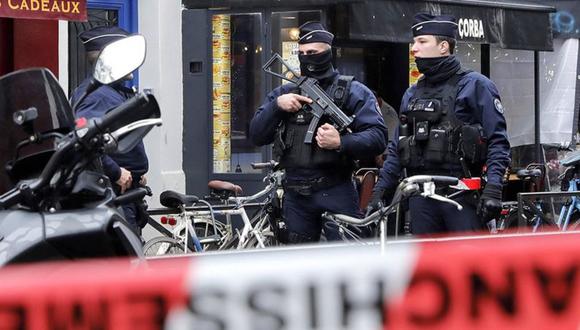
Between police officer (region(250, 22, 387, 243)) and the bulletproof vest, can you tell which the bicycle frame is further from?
the bulletproof vest

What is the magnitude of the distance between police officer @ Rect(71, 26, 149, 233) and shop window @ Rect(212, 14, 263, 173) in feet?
16.8

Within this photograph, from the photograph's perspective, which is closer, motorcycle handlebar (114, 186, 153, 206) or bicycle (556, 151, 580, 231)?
motorcycle handlebar (114, 186, 153, 206)

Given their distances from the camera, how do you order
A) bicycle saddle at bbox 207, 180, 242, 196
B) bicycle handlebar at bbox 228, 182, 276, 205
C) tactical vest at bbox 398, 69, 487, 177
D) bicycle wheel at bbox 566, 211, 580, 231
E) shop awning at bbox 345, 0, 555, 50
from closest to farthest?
tactical vest at bbox 398, 69, 487, 177 < bicycle handlebar at bbox 228, 182, 276, 205 < bicycle saddle at bbox 207, 180, 242, 196 < bicycle wheel at bbox 566, 211, 580, 231 < shop awning at bbox 345, 0, 555, 50

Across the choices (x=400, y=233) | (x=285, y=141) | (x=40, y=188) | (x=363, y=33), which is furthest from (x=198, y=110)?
(x=40, y=188)

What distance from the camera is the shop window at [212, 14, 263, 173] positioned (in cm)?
1270

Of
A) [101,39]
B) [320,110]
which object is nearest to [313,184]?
[320,110]

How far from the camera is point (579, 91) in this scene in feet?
53.7

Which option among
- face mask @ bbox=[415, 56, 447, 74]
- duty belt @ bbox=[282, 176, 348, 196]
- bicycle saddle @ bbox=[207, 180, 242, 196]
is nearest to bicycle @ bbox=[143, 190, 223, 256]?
bicycle saddle @ bbox=[207, 180, 242, 196]

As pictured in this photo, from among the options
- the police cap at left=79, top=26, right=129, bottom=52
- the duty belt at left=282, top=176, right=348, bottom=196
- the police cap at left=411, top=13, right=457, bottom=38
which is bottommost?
the duty belt at left=282, top=176, right=348, bottom=196

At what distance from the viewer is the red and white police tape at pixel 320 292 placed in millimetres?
2994

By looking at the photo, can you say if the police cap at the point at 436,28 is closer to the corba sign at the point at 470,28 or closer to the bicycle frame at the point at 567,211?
the bicycle frame at the point at 567,211

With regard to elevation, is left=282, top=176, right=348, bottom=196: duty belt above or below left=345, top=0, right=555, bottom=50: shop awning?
below

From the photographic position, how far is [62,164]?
384 cm

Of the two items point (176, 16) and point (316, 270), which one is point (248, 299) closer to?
point (316, 270)
